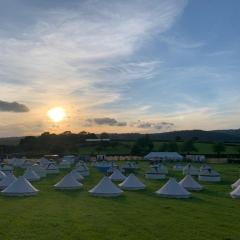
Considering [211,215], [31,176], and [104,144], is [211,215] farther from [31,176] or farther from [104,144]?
[104,144]

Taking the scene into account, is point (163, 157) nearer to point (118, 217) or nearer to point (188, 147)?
point (188, 147)

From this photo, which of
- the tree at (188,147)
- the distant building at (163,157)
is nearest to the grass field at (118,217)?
the distant building at (163,157)

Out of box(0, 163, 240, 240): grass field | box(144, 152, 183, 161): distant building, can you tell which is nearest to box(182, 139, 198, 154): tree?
box(144, 152, 183, 161): distant building

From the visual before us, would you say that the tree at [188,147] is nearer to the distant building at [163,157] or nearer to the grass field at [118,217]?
the distant building at [163,157]

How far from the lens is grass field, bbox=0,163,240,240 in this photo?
24.7 metres

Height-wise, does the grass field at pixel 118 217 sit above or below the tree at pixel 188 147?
below

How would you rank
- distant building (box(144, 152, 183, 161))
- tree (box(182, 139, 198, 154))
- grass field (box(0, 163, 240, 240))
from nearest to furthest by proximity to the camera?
1. grass field (box(0, 163, 240, 240))
2. distant building (box(144, 152, 183, 161))
3. tree (box(182, 139, 198, 154))

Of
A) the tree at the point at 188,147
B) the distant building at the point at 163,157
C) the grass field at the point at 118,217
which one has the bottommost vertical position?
the grass field at the point at 118,217

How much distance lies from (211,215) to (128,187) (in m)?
18.7

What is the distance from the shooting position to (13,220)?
28500 millimetres

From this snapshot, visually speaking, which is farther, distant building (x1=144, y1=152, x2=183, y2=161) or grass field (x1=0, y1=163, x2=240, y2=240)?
distant building (x1=144, y1=152, x2=183, y2=161)

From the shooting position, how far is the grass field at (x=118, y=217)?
2473 cm

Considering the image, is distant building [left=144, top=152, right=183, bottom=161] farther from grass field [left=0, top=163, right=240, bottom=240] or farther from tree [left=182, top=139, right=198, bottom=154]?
grass field [left=0, top=163, right=240, bottom=240]

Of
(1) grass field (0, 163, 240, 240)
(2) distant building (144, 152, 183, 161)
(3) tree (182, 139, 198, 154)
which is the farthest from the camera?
(3) tree (182, 139, 198, 154)
